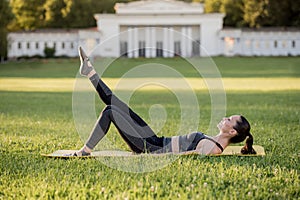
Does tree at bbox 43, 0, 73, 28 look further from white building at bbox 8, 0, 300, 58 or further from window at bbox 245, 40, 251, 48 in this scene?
window at bbox 245, 40, 251, 48

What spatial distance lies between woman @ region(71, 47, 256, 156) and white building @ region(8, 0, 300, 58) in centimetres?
5558

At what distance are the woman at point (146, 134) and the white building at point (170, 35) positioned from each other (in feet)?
182

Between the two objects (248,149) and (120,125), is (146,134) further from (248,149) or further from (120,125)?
(248,149)

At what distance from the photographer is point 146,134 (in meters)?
5.96

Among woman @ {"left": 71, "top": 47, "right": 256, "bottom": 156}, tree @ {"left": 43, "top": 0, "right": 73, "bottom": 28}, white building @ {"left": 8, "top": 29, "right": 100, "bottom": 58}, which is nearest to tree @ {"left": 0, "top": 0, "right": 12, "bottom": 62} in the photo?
white building @ {"left": 8, "top": 29, "right": 100, "bottom": 58}

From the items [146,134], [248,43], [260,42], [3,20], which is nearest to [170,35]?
[248,43]

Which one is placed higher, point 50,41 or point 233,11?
point 233,11

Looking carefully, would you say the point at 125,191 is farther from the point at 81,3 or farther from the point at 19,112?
the point at 81,3

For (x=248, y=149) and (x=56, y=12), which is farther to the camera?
(x=56, y=12)

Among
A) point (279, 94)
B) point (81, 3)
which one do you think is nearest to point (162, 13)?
point (81, 3)

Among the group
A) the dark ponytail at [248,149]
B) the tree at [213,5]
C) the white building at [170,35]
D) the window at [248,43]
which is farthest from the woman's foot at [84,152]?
the tree at [213,5]

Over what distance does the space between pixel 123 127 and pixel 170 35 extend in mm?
60063

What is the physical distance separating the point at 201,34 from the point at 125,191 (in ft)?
203

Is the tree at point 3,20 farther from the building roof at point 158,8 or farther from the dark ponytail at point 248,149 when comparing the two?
the dark ponytail at point 248,149
